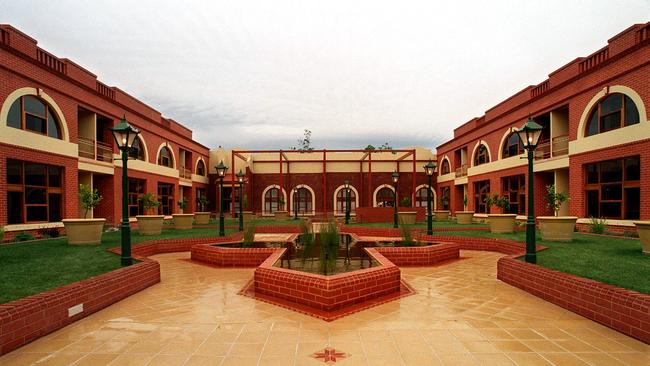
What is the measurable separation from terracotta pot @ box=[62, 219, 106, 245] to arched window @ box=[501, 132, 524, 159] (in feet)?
57.4

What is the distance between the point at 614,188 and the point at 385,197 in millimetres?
17824

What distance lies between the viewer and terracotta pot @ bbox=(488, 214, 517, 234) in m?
12.1

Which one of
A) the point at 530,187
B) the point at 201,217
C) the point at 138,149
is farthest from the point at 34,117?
the point at 530,187

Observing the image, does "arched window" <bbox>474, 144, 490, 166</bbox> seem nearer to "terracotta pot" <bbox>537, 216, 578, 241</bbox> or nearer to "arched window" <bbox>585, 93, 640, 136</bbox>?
"arched window" <bbox>585, 93, 640, 136</bbox>

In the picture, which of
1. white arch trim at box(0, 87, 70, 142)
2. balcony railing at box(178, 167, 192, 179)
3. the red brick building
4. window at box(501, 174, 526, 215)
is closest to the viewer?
white arch trim at box(0, 87, 70, 142)

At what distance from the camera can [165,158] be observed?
2088cm

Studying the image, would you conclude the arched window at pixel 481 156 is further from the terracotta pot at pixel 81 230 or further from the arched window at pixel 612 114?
the terracotta pot at pixel 81 230

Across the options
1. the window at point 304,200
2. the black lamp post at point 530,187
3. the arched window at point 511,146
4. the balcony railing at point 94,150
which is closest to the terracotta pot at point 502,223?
the arched window at point 511,146

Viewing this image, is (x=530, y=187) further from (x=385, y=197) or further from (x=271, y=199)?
(x=271, y=199)

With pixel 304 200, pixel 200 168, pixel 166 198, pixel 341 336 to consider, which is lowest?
pixel 341 336

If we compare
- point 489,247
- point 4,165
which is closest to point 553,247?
point 489,247

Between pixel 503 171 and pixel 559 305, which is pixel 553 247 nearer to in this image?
pixel 559 305

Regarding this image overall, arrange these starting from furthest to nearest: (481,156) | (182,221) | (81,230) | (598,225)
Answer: (481,156) < (182,221) < (598,225) < (81,230)

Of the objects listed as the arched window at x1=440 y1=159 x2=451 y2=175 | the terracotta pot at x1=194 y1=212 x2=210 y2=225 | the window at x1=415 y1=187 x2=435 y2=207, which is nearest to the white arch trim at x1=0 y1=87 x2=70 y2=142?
the terracotta pot at x1=194 y1=212 x2=210 y2=225
